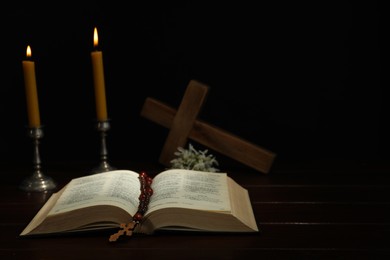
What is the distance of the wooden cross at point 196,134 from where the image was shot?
1721 mm

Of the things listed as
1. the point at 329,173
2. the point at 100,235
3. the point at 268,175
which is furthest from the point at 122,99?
the point at 100,235

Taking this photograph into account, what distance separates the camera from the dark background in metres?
1.92

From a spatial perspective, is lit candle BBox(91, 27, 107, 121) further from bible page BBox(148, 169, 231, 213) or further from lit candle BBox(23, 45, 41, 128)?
bible page BBox(148, 169, 231, 213)

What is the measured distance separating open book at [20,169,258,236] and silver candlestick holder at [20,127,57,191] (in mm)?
237

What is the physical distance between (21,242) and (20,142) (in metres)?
0.92

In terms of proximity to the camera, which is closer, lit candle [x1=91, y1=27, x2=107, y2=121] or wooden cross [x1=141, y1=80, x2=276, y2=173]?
lit candle [x1=91, y1=27, x2=107, y2=121]

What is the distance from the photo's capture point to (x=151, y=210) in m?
1.18

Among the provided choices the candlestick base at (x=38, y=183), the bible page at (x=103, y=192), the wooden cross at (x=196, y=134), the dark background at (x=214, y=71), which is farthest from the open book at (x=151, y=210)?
the dark background at (x=214, y=71)

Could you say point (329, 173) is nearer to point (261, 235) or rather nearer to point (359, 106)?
point (359, 106)

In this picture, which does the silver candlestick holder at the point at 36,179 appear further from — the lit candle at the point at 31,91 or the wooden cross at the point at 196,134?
the wooden cross at the point at 196,134

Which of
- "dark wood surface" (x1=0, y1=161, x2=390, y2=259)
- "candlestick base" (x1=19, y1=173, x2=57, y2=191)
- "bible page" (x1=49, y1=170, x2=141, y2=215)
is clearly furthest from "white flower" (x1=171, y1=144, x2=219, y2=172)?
"candlestick base" (x1=19, y1=173, x2=57, y2=191)

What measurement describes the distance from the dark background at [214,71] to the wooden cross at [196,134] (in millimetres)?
→ 203

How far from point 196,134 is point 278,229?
23.6 inches

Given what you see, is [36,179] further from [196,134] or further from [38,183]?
[196,134]
